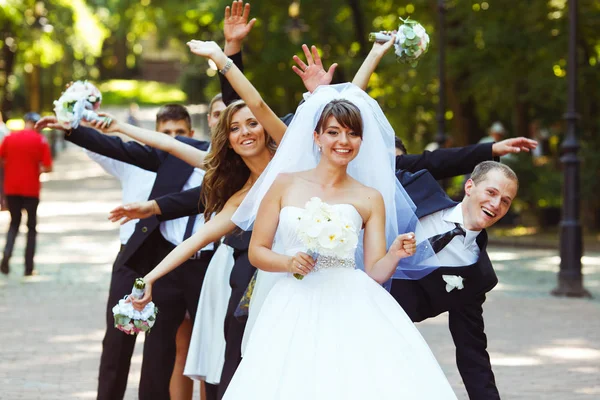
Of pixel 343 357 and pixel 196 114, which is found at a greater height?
pixel 196 114

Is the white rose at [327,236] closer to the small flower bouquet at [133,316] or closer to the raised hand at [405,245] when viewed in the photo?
the raised hand at [405,245]

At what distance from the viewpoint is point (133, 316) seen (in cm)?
549

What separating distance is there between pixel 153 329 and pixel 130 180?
1.16 metres

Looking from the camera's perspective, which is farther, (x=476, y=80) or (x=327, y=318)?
(x=476, y=80)

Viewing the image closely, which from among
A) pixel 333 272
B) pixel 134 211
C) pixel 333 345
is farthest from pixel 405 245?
pixel 134 211

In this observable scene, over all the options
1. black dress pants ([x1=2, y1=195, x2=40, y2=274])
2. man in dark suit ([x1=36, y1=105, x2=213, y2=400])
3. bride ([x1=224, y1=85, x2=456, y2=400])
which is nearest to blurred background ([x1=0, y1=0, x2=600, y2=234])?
black dress pants ([x1=2, y1=195, x2=40, y2=274])

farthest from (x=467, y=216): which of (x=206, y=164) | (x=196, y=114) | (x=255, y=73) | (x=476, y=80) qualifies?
(x=196, y=114)

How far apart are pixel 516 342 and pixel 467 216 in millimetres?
5077

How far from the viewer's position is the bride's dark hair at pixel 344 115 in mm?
5051

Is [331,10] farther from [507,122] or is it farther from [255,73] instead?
[507,122]

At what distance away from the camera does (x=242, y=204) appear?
5.48 metres

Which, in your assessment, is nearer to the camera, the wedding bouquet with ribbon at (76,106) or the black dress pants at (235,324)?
the black dress pants at (235,324)

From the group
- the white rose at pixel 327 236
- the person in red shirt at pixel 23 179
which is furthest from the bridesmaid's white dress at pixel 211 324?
the person in red shirt at pixel 23 179

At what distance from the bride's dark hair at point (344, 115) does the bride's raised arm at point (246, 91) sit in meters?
0.57
